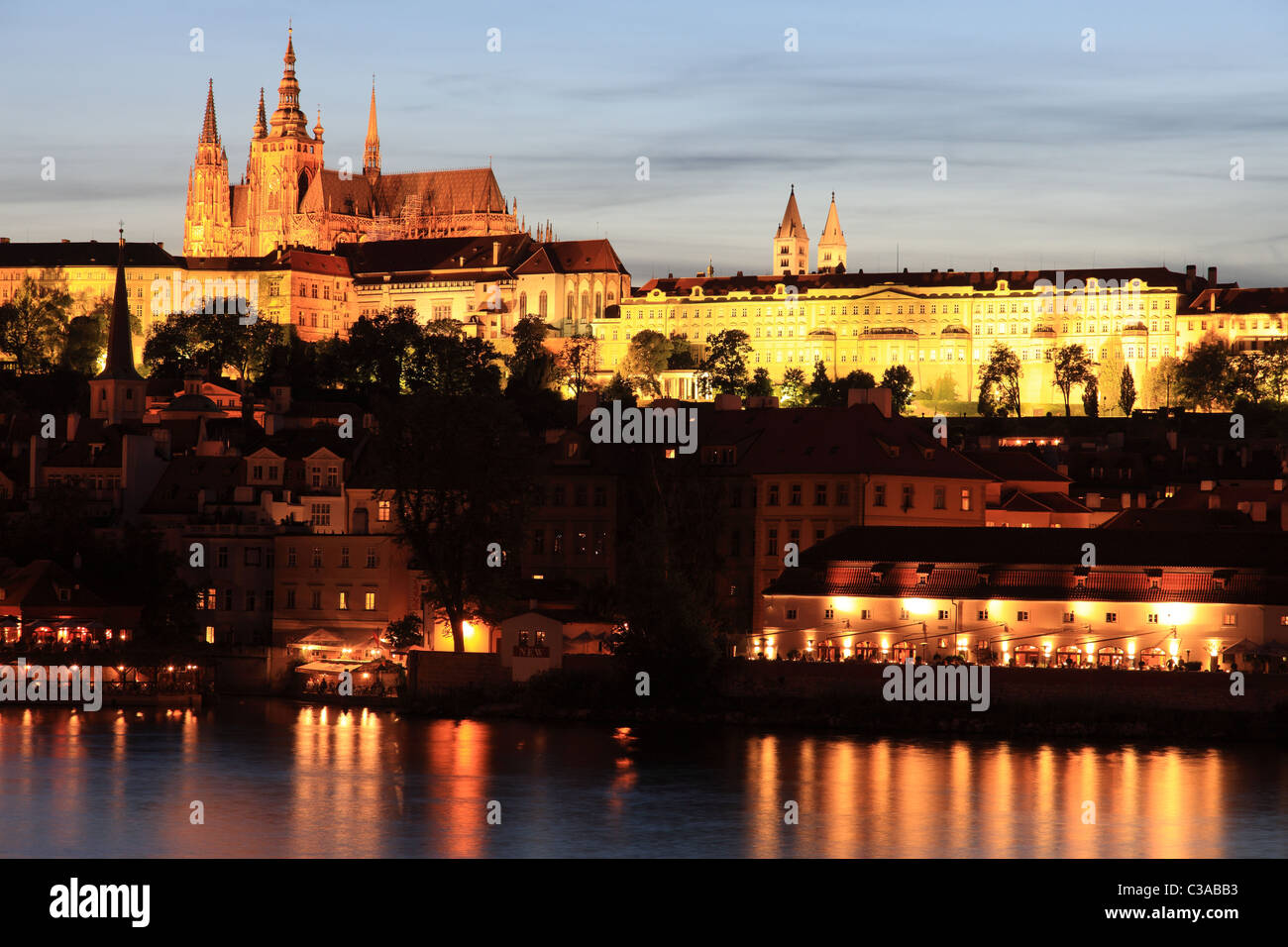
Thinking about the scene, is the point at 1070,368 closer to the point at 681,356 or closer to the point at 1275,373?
the point at 1275,373

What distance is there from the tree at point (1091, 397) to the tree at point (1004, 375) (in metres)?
4.34

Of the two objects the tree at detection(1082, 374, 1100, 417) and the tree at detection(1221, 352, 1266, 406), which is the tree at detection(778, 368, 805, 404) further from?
the tree at detection(1221, 352, 1266, 406)

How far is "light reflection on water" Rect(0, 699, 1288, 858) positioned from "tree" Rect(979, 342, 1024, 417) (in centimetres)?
10614

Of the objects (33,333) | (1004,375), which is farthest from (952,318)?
(33,333)

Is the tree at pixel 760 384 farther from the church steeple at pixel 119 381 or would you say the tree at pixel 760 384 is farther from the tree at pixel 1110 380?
the church steeple at pixel 119 381

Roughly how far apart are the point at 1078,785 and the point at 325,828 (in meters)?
12.7

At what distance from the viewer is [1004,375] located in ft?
509

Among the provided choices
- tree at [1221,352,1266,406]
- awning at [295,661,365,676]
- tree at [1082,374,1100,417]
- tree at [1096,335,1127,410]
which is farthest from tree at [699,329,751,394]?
awning at [295,661,365,676]

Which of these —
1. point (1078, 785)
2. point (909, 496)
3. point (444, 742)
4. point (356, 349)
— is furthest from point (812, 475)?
point (356, 349)

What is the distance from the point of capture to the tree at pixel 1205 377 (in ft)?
456

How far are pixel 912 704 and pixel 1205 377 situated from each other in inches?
3806

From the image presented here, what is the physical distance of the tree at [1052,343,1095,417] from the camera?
148500mm

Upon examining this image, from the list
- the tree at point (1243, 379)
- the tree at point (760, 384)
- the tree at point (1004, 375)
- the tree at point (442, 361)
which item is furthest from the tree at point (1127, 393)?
the tree at point (442, 361)
